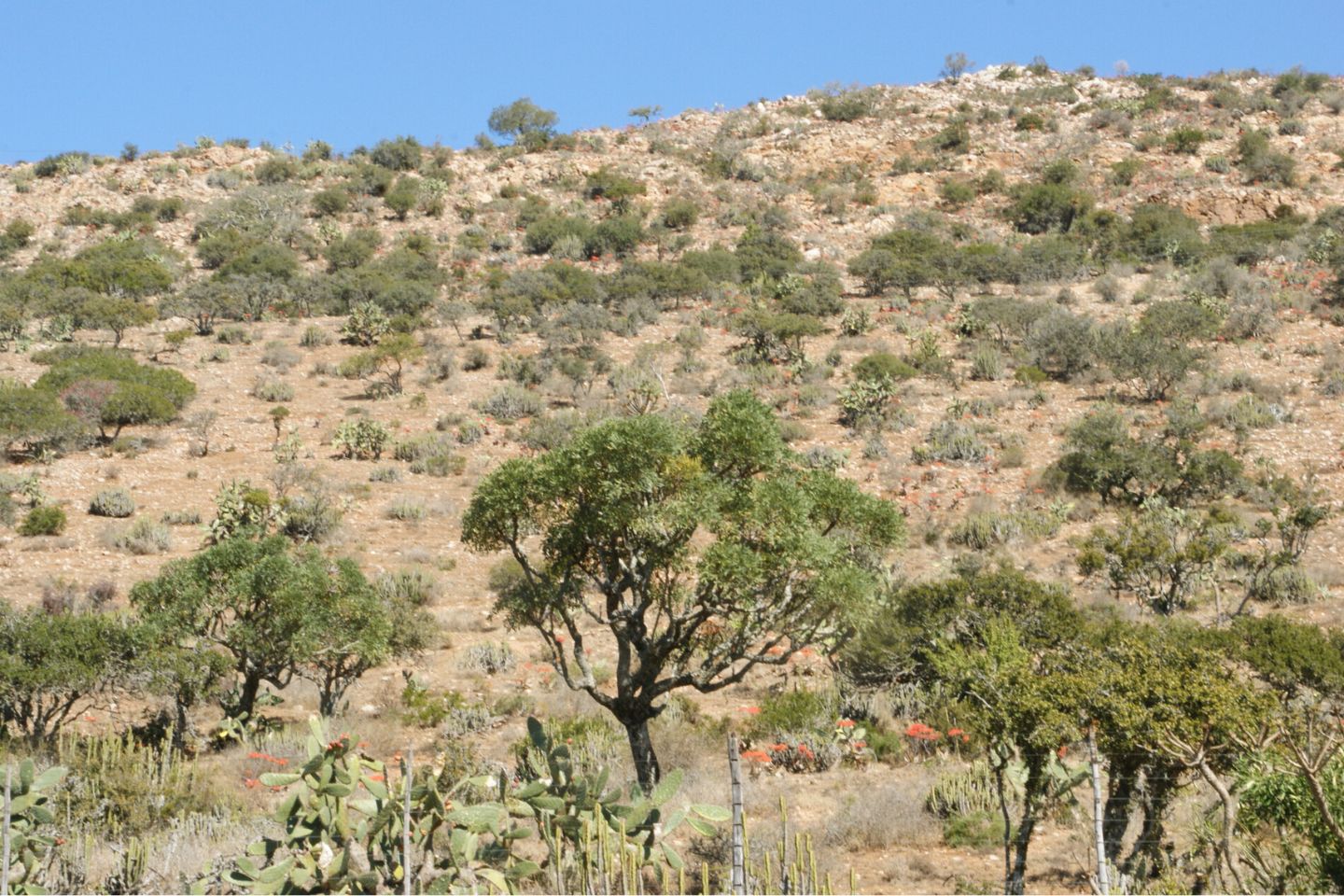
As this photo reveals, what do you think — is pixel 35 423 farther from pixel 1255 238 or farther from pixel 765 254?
pixel 1255 238

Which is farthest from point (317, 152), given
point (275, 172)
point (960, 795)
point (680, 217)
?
point (960, 795)

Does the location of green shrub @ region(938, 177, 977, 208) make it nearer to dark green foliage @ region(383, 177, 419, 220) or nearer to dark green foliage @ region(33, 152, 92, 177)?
dark green foliage @ region(383, 177, 419, 220)

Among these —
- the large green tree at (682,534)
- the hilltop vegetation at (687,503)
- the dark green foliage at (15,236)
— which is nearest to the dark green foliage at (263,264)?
the hilltop vegetation at (687,503)

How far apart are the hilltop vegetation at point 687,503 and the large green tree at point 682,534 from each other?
61mm

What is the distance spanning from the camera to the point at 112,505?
2355 cm

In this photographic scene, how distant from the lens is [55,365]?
3066cm

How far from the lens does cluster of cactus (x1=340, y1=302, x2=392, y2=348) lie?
36.7m

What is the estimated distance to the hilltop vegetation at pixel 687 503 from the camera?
31.7ft

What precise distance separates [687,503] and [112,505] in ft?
57.2

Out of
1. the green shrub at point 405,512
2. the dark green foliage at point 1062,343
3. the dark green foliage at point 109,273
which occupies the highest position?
the dark green foliage at point 109,273

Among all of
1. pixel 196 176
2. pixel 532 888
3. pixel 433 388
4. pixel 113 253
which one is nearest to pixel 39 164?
pixel 196 176

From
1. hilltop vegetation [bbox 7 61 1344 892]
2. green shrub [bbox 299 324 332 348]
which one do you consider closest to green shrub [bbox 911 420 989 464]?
hilltop vegetation [bbox 7 61 1344 892]

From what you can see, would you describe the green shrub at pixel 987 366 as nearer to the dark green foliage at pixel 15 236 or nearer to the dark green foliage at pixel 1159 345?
the dark green foliage at pixel 1159 345

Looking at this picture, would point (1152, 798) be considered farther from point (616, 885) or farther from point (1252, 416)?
point (1252, 416)
